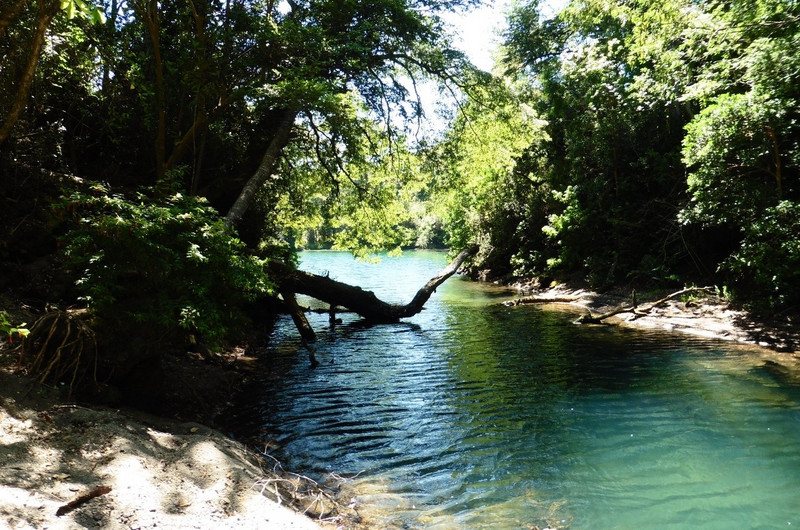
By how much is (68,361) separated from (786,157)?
16.2 metres

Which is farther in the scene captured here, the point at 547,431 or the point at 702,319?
the point at 702,319

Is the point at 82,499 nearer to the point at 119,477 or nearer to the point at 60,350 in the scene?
the point at 119,477

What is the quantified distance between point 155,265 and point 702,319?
1449 centimetres

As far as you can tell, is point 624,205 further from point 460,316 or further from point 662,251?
point 460,316

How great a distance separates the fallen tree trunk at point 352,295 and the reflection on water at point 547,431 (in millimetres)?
2582

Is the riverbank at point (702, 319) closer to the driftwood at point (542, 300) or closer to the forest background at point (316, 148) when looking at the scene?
the driftwood at point (542, 300)

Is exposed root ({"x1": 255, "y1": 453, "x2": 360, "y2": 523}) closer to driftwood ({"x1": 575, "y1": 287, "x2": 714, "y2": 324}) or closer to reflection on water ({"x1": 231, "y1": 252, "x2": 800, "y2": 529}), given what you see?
reflection on water ({"x1": 231, "y1": 252, "x2": 800, "y2": 529})

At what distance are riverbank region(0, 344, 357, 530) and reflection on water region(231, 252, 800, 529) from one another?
3.53 feet

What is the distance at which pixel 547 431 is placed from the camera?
264 inches

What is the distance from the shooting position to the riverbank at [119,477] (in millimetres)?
3295

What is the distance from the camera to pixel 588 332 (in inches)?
538

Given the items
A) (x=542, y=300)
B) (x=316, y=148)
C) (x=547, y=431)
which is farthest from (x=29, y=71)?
(x=542, y=300)

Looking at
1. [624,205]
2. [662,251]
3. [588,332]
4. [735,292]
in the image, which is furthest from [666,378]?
[624,205]

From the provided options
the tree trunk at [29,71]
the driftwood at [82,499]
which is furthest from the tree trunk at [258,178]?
the driftwood at [82,499]
